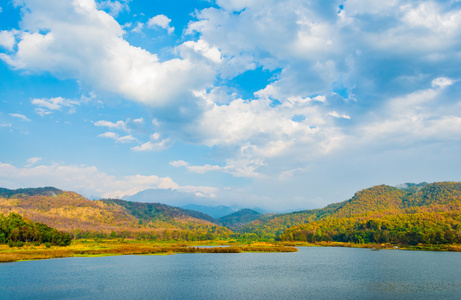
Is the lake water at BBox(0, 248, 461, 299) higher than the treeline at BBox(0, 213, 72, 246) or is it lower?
lower

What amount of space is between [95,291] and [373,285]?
162 feet

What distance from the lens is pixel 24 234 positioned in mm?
129875

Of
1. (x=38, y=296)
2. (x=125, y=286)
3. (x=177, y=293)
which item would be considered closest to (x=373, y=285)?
(x=177, y=293)

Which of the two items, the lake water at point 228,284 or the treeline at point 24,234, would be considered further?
the treeline at point 24,234

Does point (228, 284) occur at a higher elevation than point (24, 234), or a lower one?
lower

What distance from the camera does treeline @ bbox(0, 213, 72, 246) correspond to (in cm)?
12602

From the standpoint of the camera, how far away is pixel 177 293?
51.8 m

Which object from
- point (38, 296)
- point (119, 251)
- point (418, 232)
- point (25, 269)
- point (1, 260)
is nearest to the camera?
point (38, 296)

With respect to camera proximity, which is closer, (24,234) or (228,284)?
(228,284)

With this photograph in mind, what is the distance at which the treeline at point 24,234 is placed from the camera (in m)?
126

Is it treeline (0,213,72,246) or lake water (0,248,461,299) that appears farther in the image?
treeline (0,213,72,246)

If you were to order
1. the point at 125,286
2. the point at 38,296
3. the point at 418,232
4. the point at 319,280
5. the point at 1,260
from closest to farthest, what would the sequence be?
the point at 38,296
the point at 125,286
the point at 319,280
the point at 1,260
the point at 418,232

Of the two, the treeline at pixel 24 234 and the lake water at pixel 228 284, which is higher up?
the treeline at pixel 24 234

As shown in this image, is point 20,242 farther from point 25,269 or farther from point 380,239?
point 380,239
